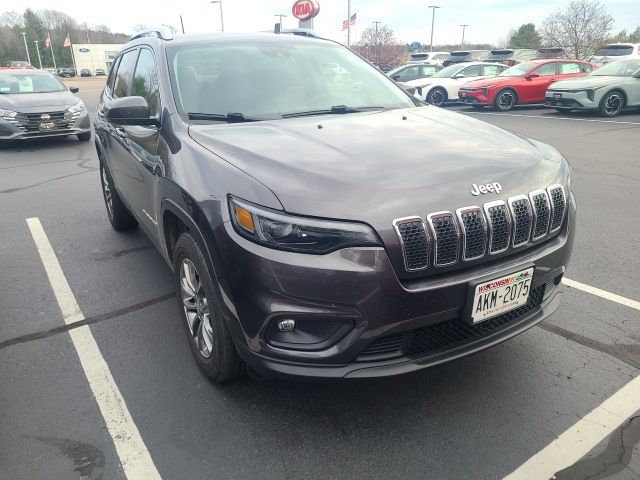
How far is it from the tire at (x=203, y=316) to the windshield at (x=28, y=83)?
10785 mm

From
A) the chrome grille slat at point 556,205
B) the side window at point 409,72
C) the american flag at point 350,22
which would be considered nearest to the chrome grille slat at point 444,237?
the chrome grille slat at point 556,205

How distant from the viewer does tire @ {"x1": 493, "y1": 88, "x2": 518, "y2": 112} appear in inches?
635

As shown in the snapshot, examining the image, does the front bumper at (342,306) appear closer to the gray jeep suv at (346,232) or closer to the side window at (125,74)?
the gray jeep suv at (346,232)

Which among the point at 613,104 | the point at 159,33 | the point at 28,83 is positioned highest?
the point at 159,33

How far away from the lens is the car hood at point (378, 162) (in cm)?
210

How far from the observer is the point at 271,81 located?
3.39 meters

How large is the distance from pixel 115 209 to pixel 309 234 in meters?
3.73

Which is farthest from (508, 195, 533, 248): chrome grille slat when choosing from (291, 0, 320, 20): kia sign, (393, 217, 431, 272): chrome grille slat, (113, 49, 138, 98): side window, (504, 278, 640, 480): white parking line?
(291, 0, 320, 20): kia sign

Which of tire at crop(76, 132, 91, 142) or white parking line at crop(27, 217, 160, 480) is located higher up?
white parking line at crop(27, 217, 160, 480)

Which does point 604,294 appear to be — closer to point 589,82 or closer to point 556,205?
point 556,205

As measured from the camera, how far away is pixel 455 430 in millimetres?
2416

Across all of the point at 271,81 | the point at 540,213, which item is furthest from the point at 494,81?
the point at 540,213

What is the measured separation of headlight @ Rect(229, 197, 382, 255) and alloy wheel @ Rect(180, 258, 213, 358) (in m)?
0.63

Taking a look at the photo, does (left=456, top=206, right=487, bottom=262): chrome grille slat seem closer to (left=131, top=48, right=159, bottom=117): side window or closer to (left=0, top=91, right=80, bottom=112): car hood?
(left=131, top=48, right=159, bottom=117): side window
